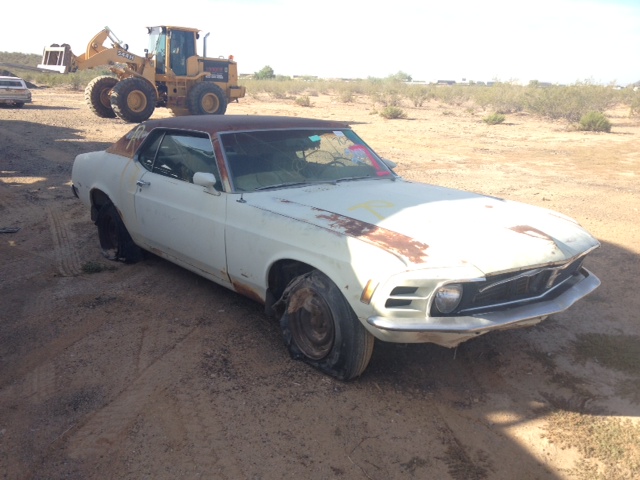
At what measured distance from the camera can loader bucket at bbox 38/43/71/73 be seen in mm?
17641

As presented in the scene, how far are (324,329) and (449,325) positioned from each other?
32.8 inches

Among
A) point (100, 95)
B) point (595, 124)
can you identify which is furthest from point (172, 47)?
point (595, 124)

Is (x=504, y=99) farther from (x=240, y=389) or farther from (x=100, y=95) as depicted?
(x=240, y=389)

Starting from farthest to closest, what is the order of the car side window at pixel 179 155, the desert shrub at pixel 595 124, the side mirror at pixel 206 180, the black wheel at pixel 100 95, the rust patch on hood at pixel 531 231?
1. the desert shrub at pixel 595 124
2. the black wheel at pixel 100 95
3. the car side window at pixel 179 155
4. the side mirror at pixel 206 180
5. the rust patch on hood at pixel 531 231

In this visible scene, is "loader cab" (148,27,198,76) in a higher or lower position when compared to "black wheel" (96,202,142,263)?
higher

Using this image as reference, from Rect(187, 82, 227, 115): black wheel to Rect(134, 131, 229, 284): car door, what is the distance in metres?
13.5

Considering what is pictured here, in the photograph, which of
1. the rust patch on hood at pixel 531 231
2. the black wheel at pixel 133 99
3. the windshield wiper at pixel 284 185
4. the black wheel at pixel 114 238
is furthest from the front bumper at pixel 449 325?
the black wheel at pixel 133 99

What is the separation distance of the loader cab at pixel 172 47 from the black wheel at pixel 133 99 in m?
1.03

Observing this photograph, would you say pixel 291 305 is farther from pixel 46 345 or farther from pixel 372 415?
pixel 46 345

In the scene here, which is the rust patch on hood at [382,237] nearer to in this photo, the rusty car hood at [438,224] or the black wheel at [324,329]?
the rusty car hood at [438,224]

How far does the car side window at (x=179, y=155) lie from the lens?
440 centimetres

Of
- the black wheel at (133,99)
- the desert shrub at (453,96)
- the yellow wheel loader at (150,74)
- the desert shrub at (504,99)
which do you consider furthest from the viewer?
the desert shrub at (453,96)

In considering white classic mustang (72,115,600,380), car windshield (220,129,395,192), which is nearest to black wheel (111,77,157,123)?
white classic mustang (72,115,600,380)

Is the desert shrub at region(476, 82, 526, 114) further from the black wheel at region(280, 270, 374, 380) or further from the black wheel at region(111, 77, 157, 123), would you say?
the black wheel at region(280, 270, 374, 380)
